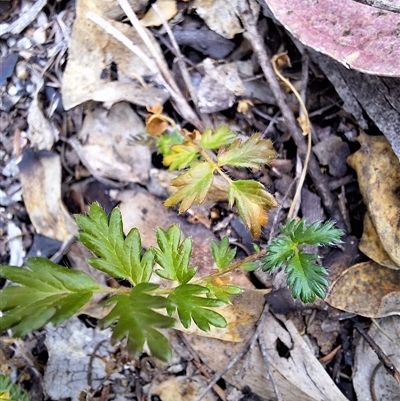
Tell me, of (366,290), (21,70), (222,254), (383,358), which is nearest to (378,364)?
(383,358)

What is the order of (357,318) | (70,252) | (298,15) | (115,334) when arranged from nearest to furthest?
(115,334) → (298,15) → (357,318) → (70,252)

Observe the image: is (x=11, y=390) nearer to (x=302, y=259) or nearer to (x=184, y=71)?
(x=302, y=259)

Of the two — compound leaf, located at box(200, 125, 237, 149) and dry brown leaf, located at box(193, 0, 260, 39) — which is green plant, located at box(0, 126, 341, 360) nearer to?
compound leaf, located at box(200, 125, 237, 149)

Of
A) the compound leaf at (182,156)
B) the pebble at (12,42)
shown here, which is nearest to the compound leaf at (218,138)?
the compound leaf at (182,156)

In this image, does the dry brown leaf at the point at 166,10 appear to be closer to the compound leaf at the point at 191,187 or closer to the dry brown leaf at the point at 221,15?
the dry brown leaf at the point at 221,15

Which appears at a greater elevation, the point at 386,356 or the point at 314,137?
the point at 314,137

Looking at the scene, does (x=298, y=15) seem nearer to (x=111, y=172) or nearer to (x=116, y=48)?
(x=116, y=48)

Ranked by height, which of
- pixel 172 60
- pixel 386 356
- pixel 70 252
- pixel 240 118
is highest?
pixel 172 60

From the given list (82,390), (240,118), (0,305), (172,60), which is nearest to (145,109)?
(172,60)
